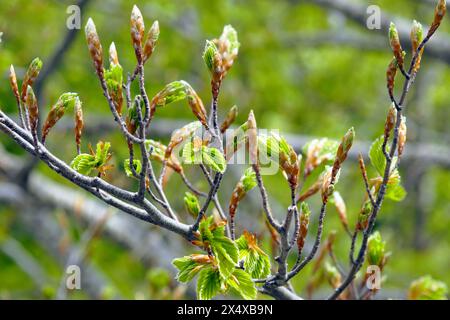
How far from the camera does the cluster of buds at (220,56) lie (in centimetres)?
168

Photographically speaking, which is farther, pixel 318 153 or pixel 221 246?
pixel 318 153

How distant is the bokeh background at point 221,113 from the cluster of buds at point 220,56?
1.92 meters

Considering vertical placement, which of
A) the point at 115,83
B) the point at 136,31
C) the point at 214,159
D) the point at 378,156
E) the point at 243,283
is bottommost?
the point at 243,283

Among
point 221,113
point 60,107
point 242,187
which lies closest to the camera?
point 60,107

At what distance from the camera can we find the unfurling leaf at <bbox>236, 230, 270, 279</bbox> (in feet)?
5.73

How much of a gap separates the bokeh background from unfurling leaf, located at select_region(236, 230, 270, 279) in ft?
6.18

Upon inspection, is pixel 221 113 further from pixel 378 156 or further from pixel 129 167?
pixel 129 167

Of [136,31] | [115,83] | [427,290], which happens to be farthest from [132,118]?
[427,290]

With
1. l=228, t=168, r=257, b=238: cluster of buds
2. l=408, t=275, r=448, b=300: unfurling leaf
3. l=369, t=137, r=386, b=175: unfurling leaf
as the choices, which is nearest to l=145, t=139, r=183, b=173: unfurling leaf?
l=228, t=168, r=257, b=238: cluster of buds

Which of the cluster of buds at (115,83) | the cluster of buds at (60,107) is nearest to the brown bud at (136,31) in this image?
the cluster of buds at (115,83)

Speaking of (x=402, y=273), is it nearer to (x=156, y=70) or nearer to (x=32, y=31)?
(x=156, y=70)

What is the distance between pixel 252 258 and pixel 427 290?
3.10 feet

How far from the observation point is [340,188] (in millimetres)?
9031

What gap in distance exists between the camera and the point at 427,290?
2.38m
